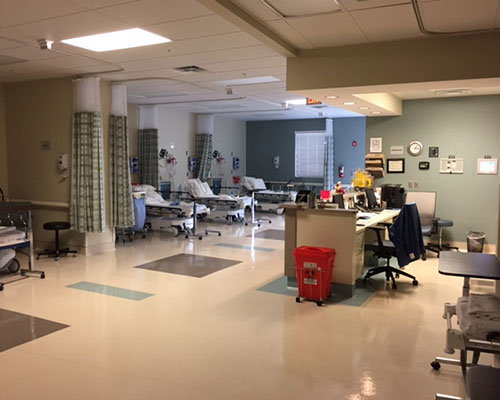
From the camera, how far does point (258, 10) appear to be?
3.87 m

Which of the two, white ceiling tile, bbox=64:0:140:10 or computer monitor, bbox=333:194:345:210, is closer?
white ceiling tile, bbox=64:0:140:10

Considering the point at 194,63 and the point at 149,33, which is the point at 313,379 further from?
the point at 194,63

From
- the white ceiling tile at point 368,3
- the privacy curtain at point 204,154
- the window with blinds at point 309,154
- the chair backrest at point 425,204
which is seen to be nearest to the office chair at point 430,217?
the chair backrest at point 425,204

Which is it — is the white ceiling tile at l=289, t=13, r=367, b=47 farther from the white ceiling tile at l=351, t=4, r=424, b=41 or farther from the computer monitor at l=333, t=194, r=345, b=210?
the computer monitor at l=333, t=194, r=345, b=210

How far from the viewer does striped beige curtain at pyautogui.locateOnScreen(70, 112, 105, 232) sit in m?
6.87

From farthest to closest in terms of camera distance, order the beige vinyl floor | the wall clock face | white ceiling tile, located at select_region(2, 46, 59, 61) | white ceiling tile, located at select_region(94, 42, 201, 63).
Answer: the wall clock face → white ceiling tile, located at select_region(2, 46, 59, 61) → white ceiling tile, located at select_region(94, 42, 201, 63) → the beige vinyl floor

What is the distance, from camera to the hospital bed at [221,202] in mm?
10336

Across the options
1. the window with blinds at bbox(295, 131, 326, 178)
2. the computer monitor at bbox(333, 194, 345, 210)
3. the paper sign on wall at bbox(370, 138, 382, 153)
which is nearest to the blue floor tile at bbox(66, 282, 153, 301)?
the computer monitor at bbox(333, 194, 345, 210)

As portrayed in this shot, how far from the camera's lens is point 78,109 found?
691 centimetres

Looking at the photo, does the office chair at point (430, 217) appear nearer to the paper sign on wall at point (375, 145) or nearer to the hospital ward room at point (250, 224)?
the hospital ward room at point (250, 224)

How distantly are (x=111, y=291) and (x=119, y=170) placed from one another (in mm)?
2650

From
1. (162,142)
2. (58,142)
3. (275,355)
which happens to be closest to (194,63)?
(58,142)

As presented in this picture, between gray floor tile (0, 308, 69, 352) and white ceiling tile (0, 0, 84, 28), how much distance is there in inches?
109

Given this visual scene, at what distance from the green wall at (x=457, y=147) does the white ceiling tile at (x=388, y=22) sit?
3551 mm
